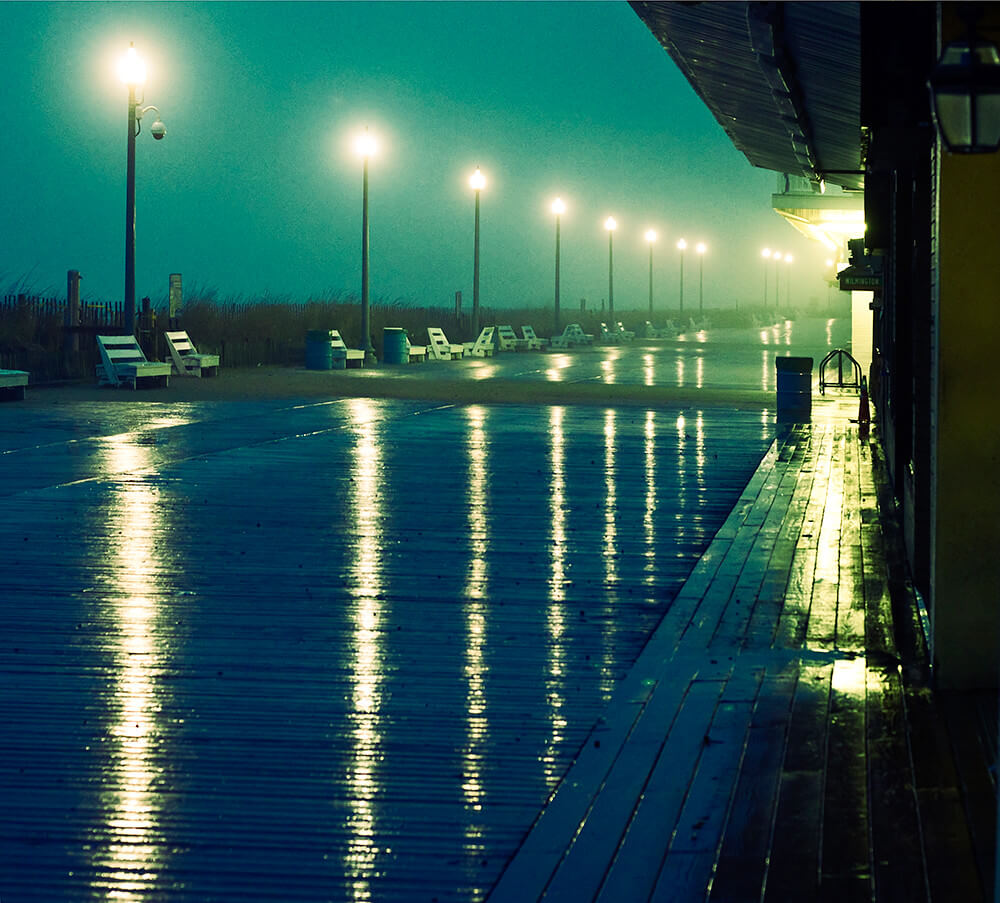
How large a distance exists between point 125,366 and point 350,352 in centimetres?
1122

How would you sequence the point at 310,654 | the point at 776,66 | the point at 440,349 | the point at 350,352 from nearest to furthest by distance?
1. the point at 310,654
2. the point at 776,66
3. the point at 350,352
4. the point at 440,349

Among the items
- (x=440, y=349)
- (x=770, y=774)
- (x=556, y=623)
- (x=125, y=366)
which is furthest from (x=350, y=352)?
(x=770, y=774)

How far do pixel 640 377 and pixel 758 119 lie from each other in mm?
19309

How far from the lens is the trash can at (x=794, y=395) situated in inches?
832

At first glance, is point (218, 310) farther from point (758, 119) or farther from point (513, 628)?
point (513, 628)

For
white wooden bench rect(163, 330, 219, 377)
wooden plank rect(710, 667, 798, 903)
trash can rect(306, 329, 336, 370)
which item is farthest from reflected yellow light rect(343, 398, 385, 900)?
trash can rect(306, 329, 336, 370)

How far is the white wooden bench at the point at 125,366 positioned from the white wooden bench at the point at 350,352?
912 centimetres

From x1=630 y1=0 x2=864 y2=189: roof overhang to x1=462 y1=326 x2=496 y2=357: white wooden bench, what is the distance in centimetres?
3248

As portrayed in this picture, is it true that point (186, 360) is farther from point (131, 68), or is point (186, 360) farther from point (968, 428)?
point (968, 428)

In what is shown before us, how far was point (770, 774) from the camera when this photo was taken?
5188 mm

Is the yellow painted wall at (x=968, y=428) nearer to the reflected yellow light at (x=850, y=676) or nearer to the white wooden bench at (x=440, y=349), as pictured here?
the reflected yellow light at (x=850, y=676)

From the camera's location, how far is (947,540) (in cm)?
633

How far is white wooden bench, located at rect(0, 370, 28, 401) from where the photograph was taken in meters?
24.8

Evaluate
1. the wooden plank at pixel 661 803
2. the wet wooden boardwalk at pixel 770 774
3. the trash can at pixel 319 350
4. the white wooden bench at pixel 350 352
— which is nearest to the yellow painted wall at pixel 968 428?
the wet wooden boardwalk at pixel 770 774
